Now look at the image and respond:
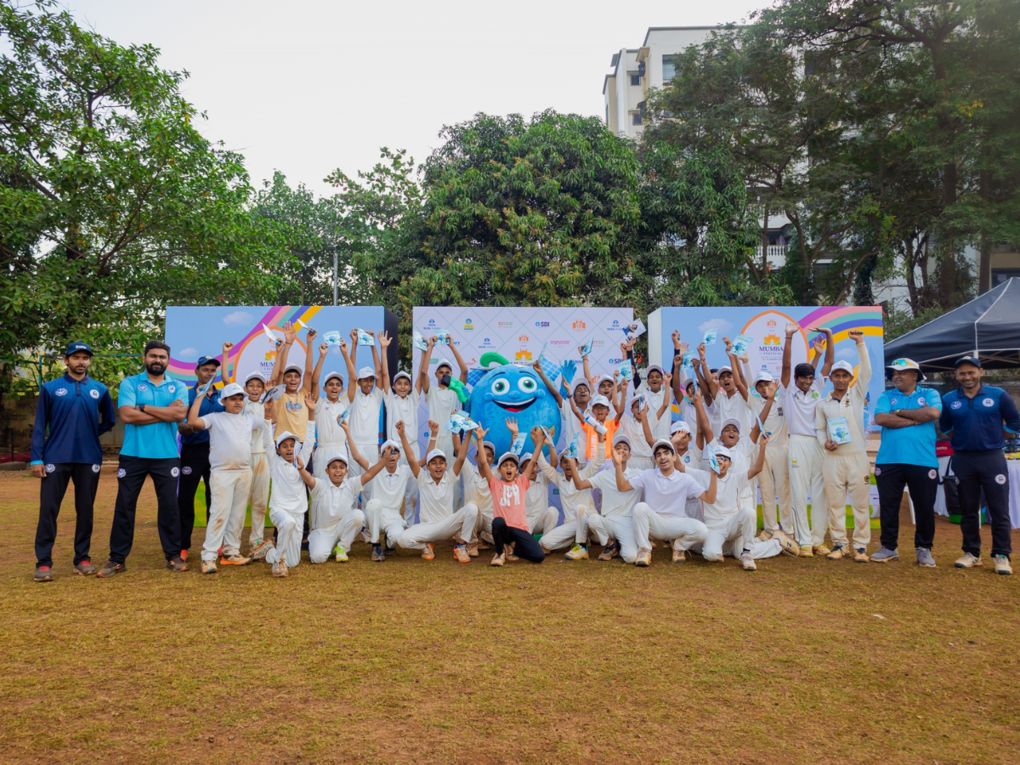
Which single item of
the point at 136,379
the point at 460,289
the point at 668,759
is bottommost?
the point at 668,759

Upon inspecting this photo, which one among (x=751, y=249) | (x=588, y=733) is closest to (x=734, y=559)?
(x=588, y=733)

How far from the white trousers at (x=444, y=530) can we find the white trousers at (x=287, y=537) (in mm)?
1044

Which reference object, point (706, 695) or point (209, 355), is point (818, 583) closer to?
point (706, 695)

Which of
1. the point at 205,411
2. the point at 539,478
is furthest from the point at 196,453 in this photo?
the point at 539,478

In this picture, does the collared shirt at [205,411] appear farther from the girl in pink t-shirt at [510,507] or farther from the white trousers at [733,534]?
the white trousers at [733,534]

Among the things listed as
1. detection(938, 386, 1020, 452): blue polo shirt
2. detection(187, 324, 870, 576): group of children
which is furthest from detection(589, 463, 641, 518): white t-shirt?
detection(938, 386, 1020, 452): blue polo shirt

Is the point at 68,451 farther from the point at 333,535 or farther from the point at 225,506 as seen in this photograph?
the point at 333,535

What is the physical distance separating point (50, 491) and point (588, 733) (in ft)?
16.9

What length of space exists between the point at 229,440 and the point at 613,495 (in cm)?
381

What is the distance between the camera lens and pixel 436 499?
23.7ft

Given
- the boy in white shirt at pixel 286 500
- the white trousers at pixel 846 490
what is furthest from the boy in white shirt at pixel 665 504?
the boy in white shirt at pixel 286 500

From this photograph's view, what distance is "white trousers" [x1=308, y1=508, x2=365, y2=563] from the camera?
22.5 feet

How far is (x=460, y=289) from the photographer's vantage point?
16.0 metres

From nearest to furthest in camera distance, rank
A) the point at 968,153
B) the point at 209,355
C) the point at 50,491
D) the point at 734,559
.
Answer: the point at 50,491
the point at 734,559
the point at 209,355
the point at 968,153
